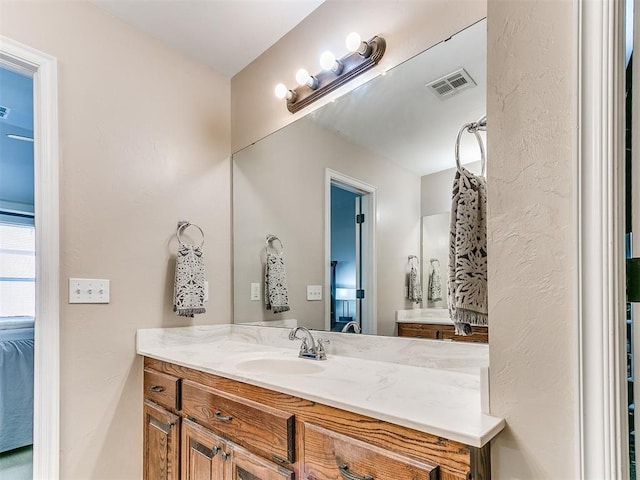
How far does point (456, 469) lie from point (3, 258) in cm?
513

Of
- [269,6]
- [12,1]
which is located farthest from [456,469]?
[12,1]

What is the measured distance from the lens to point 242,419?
50.4 inches

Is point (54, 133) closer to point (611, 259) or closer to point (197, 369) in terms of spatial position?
point (197, 369)

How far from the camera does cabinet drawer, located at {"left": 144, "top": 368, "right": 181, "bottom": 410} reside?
63.6 inches

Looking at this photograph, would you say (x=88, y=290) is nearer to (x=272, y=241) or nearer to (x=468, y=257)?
(x=272, y=241)

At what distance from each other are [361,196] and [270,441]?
40.6 inches

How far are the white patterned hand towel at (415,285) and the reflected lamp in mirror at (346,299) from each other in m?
0.32

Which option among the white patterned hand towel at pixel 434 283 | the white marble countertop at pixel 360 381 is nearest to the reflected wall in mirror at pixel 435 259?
the white patterned hand towel at pixel 434 283

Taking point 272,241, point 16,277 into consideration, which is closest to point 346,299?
point 272,241

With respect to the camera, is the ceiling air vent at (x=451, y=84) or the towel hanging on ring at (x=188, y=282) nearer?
the ceiling air vent at (x=451, y=84)

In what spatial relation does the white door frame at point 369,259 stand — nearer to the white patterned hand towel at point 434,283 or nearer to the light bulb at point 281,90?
the white patterned hand towel at point 434,283

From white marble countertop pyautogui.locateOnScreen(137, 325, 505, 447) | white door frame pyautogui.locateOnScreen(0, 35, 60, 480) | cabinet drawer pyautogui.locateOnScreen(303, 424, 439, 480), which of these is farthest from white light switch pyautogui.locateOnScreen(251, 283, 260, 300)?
cabinet drawer pyautogui.locateOnScreen(303, 424, 439, 480)

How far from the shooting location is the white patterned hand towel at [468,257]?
40.0 inches

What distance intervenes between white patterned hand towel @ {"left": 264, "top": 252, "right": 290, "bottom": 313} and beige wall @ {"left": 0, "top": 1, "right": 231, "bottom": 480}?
0.32 meters
